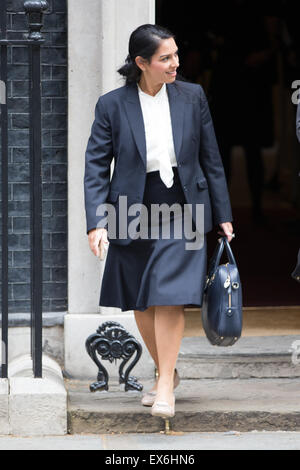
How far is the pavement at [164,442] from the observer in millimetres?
5590

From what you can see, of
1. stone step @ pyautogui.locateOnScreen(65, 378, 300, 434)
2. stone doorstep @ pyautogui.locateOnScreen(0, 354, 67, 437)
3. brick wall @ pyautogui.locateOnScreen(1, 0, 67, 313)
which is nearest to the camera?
stone doorstep @ pyautogui.locateOnScreen(0, 354, 67, 437)

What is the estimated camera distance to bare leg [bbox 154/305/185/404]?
5.66m

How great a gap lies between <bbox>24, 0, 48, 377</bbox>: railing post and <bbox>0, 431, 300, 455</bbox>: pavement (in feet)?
1.46

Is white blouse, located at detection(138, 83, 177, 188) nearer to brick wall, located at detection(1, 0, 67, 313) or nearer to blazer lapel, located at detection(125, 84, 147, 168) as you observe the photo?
blazer lapel, located at detection(125, 84, 147, 168)

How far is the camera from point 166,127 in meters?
5.68

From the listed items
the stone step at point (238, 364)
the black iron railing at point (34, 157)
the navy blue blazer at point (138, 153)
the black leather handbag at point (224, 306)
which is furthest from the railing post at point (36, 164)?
the stone step at point (238, 364)

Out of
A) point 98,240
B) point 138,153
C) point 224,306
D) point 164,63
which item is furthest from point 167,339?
point 164,63

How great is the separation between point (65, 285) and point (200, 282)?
1299 millimetres

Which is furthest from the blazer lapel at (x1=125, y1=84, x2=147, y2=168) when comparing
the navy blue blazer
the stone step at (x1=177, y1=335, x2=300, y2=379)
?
the stone step at (x1=177, y1=335, x2=300, y2=379)

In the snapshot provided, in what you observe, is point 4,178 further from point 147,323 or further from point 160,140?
point 147,323

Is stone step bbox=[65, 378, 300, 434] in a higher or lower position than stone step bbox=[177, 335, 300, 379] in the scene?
lower

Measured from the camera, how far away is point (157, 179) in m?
5.71

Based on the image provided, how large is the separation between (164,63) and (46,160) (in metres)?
1.33
